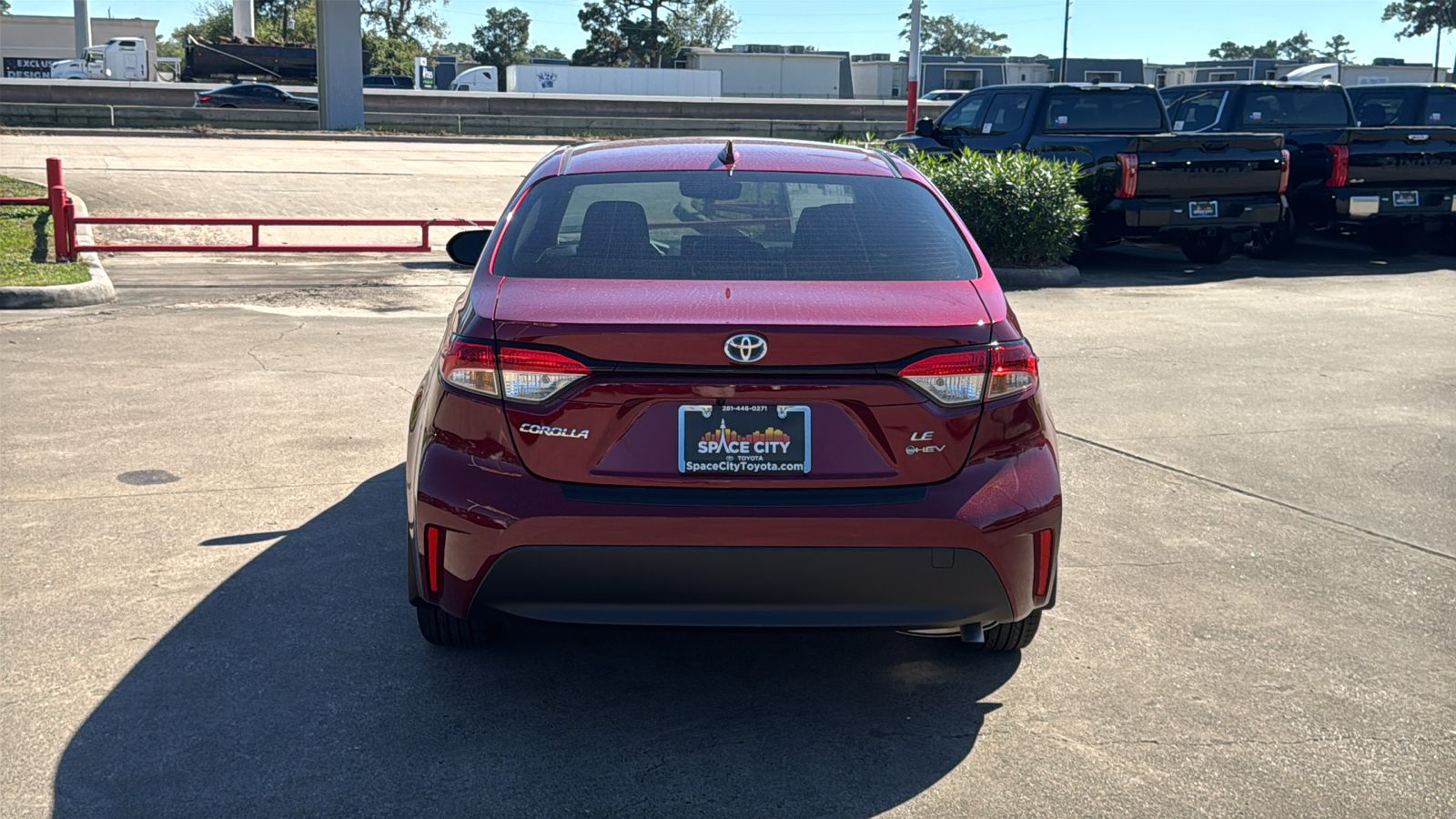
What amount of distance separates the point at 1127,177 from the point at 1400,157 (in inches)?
139

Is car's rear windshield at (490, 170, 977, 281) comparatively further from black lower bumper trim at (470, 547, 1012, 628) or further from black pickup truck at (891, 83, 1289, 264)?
black pickup truck at (891, 83, 1289, 264)

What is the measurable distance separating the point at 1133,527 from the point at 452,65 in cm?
7311

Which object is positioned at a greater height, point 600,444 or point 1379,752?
point 600,444

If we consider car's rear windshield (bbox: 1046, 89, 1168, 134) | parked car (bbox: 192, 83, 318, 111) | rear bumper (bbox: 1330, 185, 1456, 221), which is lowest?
rear bumper (bbox: 1330, 185, 1456, 221)

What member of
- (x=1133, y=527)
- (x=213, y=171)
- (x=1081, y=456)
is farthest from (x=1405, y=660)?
(x=213, y=171)

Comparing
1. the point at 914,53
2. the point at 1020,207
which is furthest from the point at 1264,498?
the point at 914,53

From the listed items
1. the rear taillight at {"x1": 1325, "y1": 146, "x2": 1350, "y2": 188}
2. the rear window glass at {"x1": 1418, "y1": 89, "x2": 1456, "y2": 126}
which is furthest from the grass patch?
the rear window glass at {"x1": 1418, "y1": 89, "x2": 1456, "y2": 126}

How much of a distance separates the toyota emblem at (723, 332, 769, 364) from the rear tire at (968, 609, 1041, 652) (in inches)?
49.7

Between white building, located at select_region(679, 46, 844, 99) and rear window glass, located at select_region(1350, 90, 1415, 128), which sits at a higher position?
white building, located at select_region(679, 46, 844, 99)

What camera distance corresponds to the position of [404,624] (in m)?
4.49

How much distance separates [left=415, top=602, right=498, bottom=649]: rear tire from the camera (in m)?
4.12

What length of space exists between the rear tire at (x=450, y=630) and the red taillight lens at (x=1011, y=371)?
66.2 inches

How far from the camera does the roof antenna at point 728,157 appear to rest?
444cm

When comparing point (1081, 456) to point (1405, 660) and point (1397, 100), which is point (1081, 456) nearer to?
point (1405, 660)
